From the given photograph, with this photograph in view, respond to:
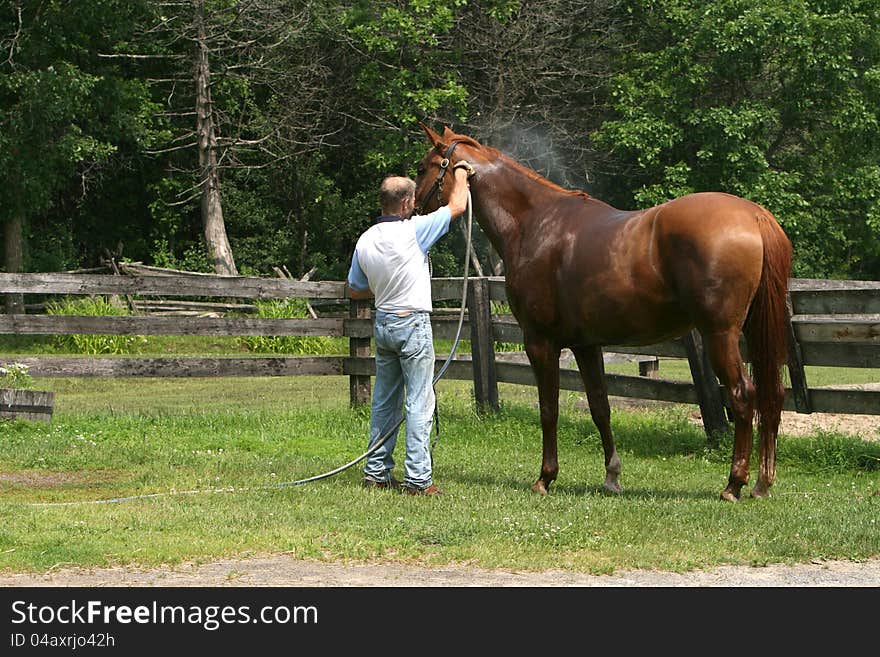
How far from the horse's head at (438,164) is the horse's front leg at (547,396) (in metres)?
1.21

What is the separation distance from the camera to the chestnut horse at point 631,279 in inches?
267

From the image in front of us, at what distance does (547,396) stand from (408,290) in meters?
1.29

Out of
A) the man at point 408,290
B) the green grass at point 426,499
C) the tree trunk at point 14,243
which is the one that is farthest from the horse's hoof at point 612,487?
the tree trunk at point 14,243

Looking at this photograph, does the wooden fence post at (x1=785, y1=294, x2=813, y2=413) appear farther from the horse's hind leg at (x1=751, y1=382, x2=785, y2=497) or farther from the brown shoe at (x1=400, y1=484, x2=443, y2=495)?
the brown shoe at (x1=400, y1=484, x2=443, y2=495)

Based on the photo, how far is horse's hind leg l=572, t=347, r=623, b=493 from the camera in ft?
25.0

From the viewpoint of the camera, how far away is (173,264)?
2798 cm

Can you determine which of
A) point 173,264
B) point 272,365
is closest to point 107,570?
point 272,365

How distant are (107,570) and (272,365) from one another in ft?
22.0

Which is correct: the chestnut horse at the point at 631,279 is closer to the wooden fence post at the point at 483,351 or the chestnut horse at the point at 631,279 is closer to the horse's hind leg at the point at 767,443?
the horse's hind leg at the point at 767,443

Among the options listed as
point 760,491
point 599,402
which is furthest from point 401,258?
point 760,491

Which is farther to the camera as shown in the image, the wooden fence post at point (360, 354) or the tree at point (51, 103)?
the tree at point (51, 103)

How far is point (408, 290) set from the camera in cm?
723

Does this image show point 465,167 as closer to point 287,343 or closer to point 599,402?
point 599,402

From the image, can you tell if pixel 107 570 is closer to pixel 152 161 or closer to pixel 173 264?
pixel 173 264
